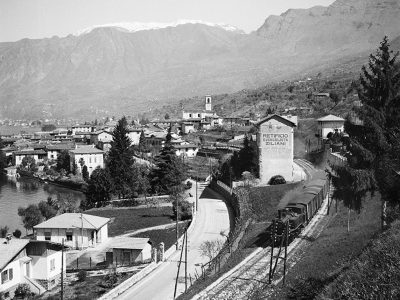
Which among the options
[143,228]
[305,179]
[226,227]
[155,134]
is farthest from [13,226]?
[155,134]

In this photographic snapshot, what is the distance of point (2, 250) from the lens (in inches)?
1109

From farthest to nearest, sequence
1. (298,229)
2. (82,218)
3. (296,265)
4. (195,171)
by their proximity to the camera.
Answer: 1. (195,171)
2. (82,218)
3. (298,229)
4. (296,265)

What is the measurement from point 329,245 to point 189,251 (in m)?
11.7

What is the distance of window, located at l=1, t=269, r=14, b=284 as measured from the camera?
88.8ft

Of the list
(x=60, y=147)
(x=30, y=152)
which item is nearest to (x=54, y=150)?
(x=60, y=147)

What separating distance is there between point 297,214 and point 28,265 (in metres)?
14.8

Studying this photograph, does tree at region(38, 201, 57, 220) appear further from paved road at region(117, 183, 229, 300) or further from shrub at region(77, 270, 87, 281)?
shrub at region(77, 270, 87, 281)

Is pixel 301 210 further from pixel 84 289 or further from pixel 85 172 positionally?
pixel 85 172

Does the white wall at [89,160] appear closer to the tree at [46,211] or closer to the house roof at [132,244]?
the tree at [46,211]

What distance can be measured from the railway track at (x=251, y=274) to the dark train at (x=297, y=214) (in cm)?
60

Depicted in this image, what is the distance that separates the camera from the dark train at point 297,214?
26.3 m

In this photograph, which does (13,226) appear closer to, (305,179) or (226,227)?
(226,227)

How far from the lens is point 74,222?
40.0 m

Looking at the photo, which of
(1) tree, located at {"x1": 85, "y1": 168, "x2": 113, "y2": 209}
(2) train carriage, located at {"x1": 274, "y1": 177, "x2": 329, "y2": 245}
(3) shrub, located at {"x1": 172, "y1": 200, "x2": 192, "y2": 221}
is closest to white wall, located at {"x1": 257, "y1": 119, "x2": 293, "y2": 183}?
(3) shrub, located at {"x1": 172, "y1": 200, "x2": 192, "y2": 221}
